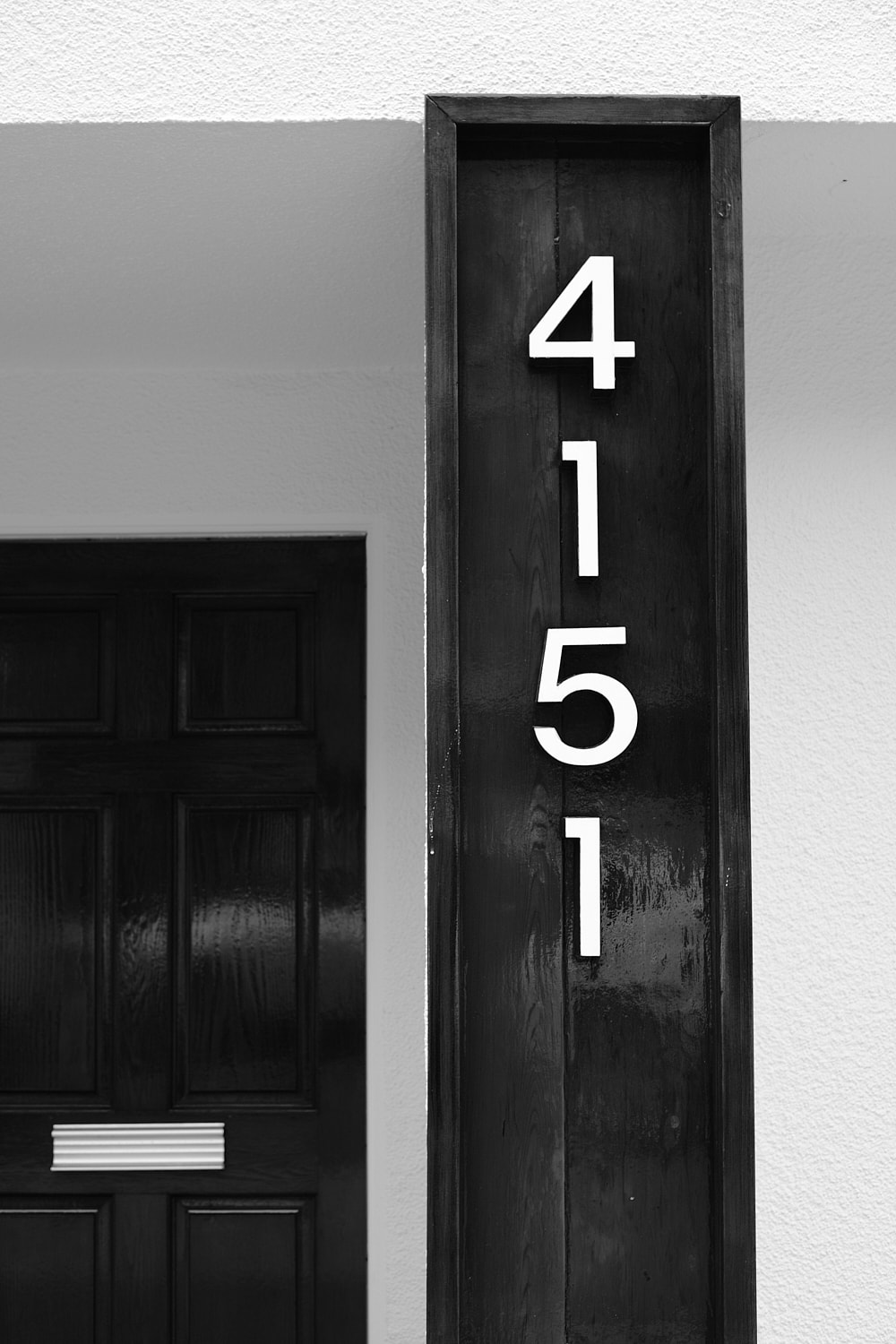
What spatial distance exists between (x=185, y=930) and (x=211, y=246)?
4.64ft

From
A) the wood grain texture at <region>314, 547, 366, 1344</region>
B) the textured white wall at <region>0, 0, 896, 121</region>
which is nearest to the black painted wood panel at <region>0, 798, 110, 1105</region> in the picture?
the wood grain texture at <region>314, 547, 366, 1344</region>

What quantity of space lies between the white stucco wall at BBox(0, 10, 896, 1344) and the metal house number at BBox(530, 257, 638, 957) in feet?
0.94

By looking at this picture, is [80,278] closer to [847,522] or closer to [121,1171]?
[847,522]

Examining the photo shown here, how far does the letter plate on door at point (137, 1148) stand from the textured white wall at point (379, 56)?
194 cm

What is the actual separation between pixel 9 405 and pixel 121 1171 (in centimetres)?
166

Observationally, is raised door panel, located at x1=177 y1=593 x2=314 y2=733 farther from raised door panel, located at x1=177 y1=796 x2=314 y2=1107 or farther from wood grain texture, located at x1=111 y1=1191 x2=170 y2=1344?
wood grain texture, located at x1=111 y1=1191 x2=170 y2=1344

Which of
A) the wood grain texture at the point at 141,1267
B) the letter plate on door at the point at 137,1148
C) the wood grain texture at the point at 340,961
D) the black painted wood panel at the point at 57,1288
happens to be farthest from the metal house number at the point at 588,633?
the black painted wood panel at the point at 57,1288

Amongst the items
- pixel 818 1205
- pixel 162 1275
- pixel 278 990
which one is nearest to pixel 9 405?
pixel 278 990

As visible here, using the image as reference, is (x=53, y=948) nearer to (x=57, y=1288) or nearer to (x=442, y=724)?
(x=57, y=1288)

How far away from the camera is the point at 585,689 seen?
156cm

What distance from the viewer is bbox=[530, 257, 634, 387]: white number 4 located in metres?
1.57

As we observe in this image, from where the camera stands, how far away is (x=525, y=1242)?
1535 mm

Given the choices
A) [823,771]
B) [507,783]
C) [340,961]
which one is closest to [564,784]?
[507,783]

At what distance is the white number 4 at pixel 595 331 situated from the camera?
5.15 ft
